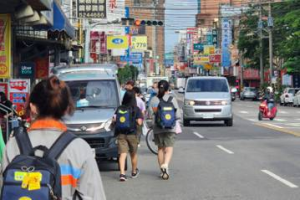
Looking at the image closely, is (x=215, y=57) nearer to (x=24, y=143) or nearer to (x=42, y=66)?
(x=42, y=66)

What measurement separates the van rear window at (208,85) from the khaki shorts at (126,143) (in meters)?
15.3

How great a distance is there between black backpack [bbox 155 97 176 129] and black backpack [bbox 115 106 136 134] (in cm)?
50

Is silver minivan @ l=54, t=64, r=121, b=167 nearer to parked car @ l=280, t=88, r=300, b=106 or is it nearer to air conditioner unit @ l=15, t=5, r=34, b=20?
air conditioner unit @ l=15, t=5, r=34, b=20

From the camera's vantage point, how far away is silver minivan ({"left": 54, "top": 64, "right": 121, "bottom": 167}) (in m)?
12.5

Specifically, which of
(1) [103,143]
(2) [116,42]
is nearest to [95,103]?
(1) [103,143]

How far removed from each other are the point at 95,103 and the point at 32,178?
33.8 ft

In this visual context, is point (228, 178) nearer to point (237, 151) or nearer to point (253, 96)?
point (237, 151)

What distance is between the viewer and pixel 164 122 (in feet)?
37.9

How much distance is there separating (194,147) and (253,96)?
181 ft

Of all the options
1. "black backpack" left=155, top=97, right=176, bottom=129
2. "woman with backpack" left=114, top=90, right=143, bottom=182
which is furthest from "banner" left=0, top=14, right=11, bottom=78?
"black backpack" left=155, top=97, right=176, bottom=129

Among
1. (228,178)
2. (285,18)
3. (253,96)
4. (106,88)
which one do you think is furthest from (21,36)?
(253,96)

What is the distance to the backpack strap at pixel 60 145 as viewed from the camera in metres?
3.50

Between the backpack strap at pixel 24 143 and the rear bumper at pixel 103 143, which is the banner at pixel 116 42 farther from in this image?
the backpack strap at pixel 24 143

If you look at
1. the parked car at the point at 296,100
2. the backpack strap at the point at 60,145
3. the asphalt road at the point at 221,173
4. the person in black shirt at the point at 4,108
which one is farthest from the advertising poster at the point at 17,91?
the parked car at the point at 296,100
